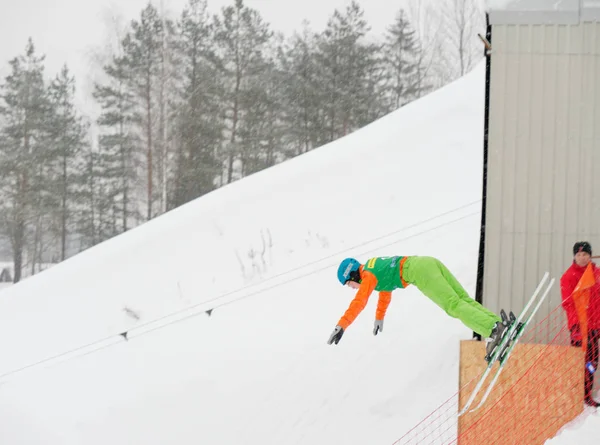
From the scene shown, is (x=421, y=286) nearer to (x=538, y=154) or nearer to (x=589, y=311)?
(x=589, y=311)

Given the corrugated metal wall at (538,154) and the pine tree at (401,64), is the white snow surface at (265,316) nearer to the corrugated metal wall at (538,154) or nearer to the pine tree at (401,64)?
the corrugated metal wall at (538,154)

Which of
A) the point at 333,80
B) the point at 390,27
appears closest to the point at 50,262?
the point at 333,80

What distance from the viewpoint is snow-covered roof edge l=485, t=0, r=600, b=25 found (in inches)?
253

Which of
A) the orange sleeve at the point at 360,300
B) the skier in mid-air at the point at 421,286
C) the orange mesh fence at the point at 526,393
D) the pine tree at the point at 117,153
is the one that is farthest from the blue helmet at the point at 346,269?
the pine tree at the point at 117,153

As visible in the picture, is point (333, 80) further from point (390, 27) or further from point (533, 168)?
point (533, 168)

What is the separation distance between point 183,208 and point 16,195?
1452 centimetres

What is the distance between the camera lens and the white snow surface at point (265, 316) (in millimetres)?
7582

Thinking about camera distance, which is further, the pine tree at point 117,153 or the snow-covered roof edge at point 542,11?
the pine tree at point 117,153

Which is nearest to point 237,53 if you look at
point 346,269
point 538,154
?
point 538,154

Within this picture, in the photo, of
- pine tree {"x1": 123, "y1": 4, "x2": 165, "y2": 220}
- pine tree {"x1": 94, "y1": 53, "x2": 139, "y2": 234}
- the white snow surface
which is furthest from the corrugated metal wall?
pine tree {"x1": 94, "y1": 53, "x2": 139, "y2": 234}

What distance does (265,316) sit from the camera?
9.63 m

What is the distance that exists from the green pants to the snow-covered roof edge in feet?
7.60

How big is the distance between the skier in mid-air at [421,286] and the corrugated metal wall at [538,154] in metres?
0.76

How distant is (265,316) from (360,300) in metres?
3.88
